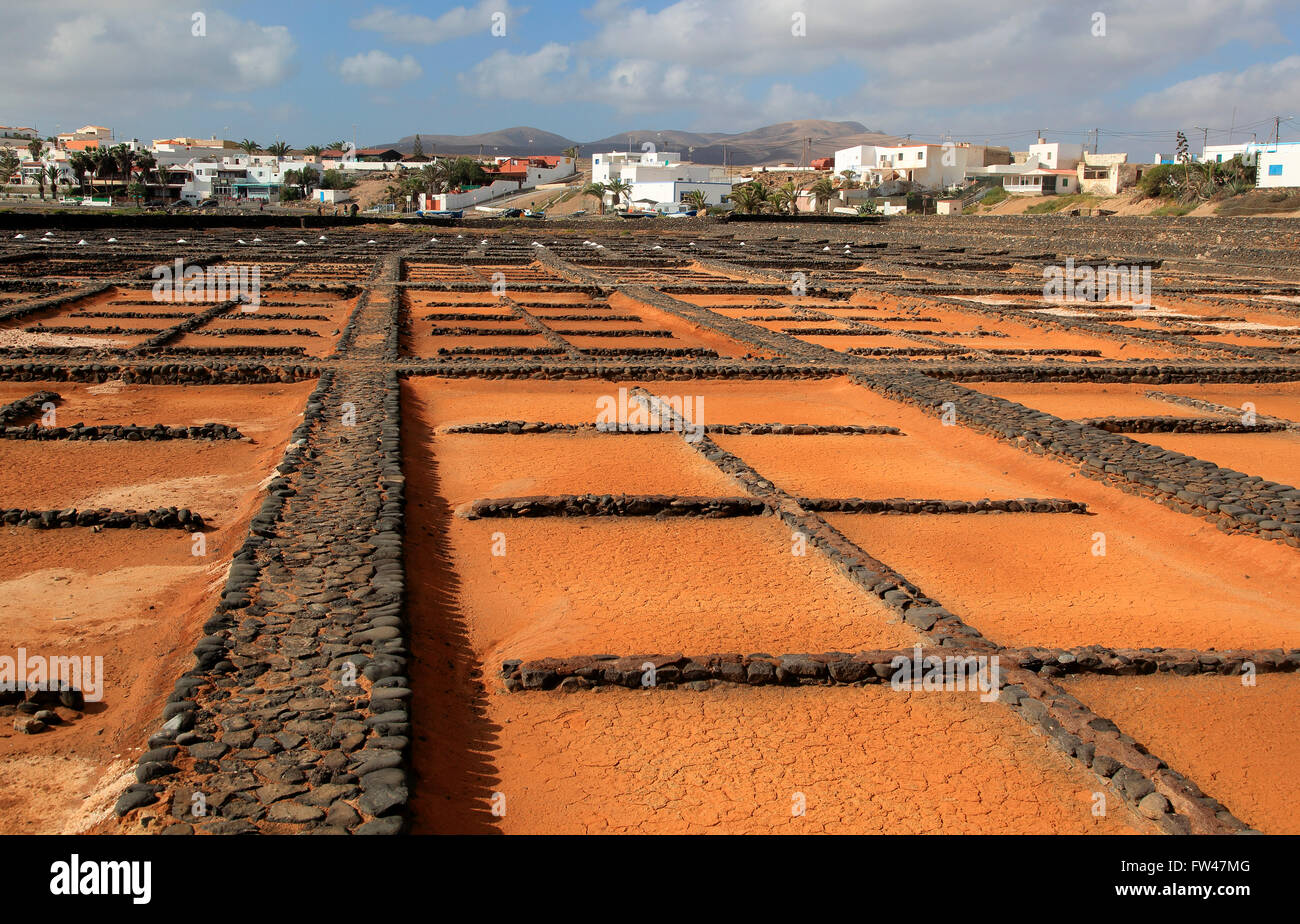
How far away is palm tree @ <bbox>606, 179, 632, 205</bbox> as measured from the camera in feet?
226

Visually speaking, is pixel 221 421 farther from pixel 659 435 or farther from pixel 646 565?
pixel 646 565

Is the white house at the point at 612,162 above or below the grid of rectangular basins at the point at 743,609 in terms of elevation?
above

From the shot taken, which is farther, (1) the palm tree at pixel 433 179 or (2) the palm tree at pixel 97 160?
(1) the palm tree at pixel 433 179

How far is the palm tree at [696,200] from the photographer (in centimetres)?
6539

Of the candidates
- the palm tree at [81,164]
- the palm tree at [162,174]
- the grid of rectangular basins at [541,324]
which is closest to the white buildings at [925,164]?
the palm tree at [162,174]

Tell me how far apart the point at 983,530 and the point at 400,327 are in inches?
451

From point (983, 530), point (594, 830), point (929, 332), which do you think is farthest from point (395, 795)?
point (929, 332)

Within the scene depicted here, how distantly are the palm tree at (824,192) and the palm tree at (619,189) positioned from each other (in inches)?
508

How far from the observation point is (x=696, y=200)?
6731cm

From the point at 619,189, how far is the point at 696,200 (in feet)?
18.0

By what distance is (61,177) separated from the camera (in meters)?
79.4

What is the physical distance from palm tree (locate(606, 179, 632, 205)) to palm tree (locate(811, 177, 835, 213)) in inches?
508

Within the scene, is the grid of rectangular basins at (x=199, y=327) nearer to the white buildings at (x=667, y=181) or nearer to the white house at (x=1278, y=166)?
the white house at (x=1278, y=166)

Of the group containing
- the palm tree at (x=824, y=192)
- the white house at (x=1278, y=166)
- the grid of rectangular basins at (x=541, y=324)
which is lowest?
the grid of rectangular basins at (x=541, y=324)
